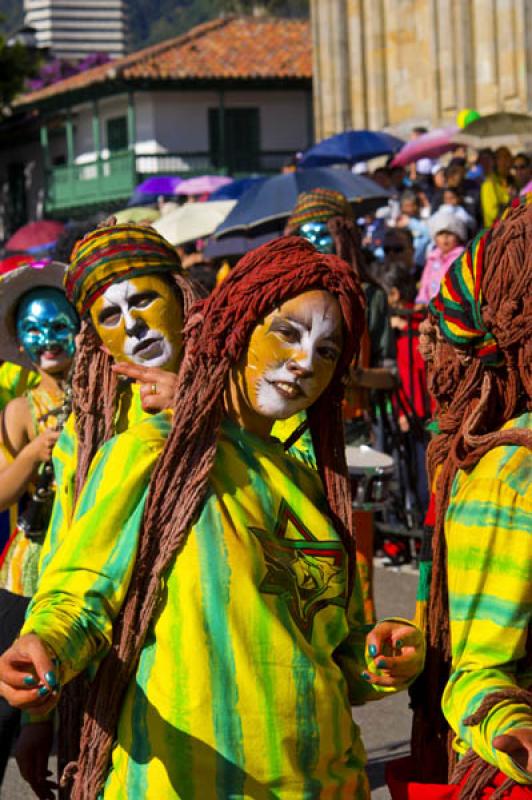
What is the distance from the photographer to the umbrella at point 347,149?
20.5 m

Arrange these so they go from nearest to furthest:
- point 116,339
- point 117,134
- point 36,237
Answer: point 116,339 < point 36,237 < point 117,134

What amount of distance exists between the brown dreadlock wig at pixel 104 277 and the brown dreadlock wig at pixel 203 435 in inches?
43.5

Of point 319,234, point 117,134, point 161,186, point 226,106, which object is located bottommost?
point 117,134

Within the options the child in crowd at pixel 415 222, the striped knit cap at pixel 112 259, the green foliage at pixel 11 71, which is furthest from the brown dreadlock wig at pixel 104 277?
the green foliage at pixel 11 71

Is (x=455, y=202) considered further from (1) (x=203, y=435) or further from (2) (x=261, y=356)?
(1) (x=203, y=435)

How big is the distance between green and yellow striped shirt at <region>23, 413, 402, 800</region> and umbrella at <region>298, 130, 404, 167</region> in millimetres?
17421

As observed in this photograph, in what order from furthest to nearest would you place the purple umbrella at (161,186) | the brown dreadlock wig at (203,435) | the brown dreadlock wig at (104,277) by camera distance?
the purple umbrella at (161,186) < the brown dreadlock wig at (104,277) < the brown dreadlock wig at (203,435)

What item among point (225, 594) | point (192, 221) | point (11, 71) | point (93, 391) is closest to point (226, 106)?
point (11, 71)

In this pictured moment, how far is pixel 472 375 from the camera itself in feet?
10.8

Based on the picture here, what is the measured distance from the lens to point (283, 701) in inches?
121

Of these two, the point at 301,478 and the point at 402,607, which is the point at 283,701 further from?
the point at 402,607

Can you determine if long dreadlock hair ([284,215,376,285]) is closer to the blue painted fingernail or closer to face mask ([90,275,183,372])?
face mask ([90,275,183,372])

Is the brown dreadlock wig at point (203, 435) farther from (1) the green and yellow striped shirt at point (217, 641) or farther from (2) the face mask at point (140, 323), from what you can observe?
(2) the face mask at point (140, 323)

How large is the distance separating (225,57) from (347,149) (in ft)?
92.6
